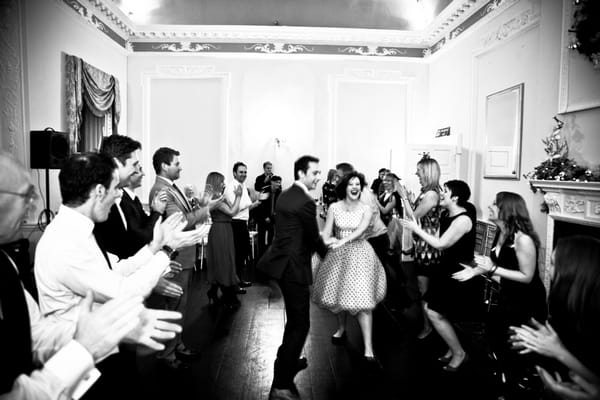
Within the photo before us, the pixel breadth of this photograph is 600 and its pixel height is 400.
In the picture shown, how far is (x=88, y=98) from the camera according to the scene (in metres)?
6.34

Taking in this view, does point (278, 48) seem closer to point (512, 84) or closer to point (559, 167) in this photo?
point (512, 84)

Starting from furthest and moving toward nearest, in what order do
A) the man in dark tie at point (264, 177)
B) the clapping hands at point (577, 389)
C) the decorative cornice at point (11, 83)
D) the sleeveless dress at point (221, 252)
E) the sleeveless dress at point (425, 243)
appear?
the man in dark tie at point (264, 177) < the decorative cornice at point (11, 83) < the sleeveless dress at point (221, 252) < the sleeveless dress at point (425, 243) < the clapping hands at point (577, 389)

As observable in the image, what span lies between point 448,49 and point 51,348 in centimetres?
775

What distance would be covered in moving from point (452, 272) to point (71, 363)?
8.56 ft

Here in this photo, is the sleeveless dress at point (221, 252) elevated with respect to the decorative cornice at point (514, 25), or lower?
lower

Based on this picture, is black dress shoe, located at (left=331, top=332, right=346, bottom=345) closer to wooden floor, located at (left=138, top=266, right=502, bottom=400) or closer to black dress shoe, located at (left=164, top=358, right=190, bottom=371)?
wooden floor, located at (left=138, top=266, right=502, bottom=400)

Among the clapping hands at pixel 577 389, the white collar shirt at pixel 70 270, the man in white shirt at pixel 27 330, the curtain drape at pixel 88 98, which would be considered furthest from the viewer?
the curtain drape at pixel 88 98

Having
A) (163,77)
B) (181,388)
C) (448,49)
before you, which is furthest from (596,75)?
(163,77)

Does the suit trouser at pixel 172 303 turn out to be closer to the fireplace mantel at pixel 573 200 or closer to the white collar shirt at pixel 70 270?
the white collar shirt at pixel 70 270

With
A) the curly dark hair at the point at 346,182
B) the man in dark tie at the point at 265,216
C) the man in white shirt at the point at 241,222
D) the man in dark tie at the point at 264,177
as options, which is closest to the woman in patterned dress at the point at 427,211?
the curly dark hair at the point at 346,182

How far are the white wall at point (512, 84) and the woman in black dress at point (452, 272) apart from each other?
5.77 feet

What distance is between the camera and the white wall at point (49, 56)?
4949 mm

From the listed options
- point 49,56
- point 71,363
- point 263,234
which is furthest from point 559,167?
point 49,56

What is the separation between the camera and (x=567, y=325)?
4.97ft
